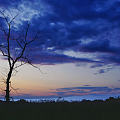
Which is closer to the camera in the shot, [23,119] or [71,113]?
[23,119]

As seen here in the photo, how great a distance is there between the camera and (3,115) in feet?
22.1

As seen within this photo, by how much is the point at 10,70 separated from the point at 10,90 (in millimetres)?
2020

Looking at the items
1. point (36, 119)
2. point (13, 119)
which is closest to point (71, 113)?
point (36, 119)

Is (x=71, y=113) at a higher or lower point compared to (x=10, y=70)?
lower

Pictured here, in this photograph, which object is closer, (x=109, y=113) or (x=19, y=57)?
(x=109, y=113)

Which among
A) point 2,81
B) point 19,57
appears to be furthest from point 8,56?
point 2,81

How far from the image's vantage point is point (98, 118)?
21.0 ft

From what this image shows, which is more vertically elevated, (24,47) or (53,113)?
(24,47)

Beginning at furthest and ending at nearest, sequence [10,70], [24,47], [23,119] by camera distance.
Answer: [24,47]
[10,70]
[23,119]

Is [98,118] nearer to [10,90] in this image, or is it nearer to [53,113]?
[53,113]

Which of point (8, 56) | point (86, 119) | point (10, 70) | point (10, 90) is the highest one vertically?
point (8, 56)

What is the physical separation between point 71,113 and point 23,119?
1733 mm

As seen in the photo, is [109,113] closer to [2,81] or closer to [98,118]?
[98,118]

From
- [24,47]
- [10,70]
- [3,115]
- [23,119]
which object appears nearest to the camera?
[23,119]
